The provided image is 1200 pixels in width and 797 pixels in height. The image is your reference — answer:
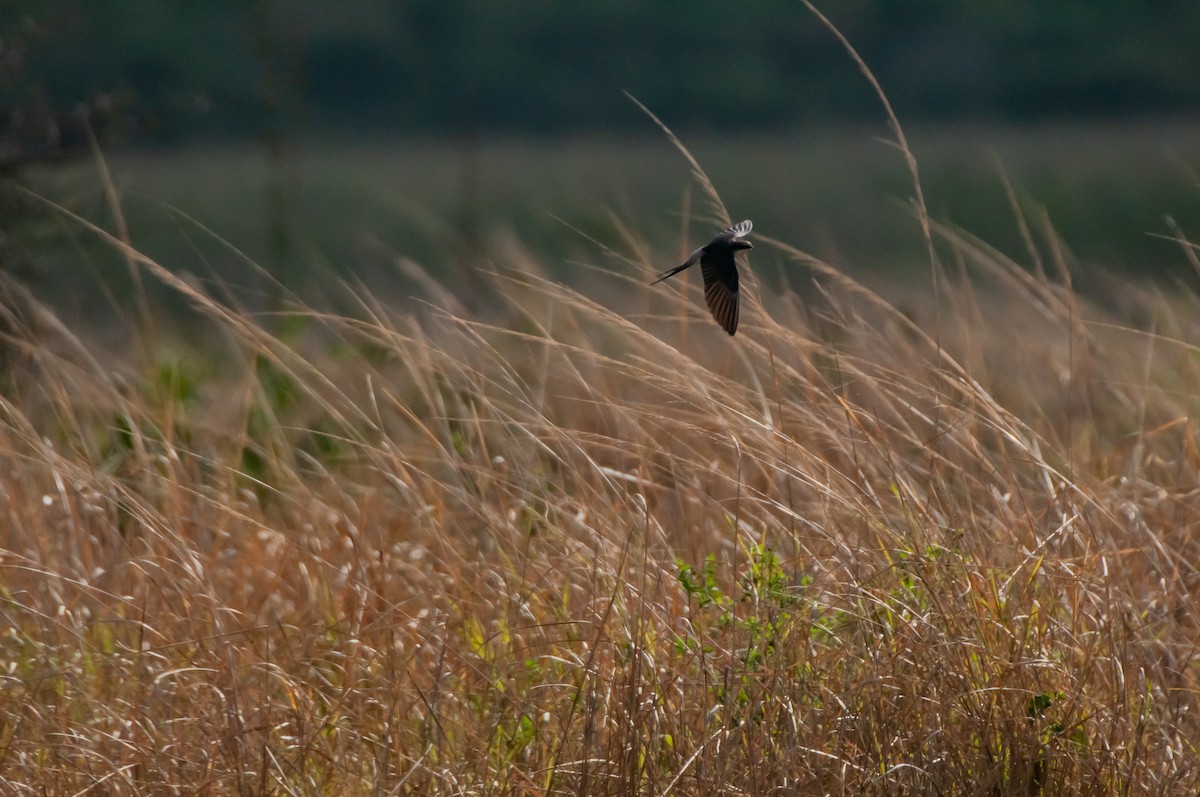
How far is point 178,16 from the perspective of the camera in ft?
105

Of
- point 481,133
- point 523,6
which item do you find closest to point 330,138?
point 481,133

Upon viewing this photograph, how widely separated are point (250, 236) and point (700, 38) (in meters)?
17.2

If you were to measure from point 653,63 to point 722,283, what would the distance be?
32.9m

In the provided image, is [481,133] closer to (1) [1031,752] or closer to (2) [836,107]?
(2) [836,107]

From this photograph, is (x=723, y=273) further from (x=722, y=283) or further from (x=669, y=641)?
(x=669, y=641)

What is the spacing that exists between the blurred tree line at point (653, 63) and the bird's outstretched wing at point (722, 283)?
28224mm

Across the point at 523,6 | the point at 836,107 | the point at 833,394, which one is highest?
the point at 833,394

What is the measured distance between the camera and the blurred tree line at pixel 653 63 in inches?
1208

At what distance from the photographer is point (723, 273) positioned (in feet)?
6.06

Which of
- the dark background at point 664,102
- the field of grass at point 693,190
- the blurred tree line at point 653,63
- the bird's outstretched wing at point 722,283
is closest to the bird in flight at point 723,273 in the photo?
the bird's outstretched wing at point 722,283

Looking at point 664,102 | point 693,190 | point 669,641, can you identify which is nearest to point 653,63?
point 664,102

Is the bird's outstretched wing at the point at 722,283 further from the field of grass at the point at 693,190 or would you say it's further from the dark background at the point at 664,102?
the dark background at the point at 664,102

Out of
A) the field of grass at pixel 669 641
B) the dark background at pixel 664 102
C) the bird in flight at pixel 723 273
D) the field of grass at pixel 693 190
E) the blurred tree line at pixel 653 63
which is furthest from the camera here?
the blurred tree line at pixel 653 63

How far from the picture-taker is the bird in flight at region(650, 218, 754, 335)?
1832 millimetres
